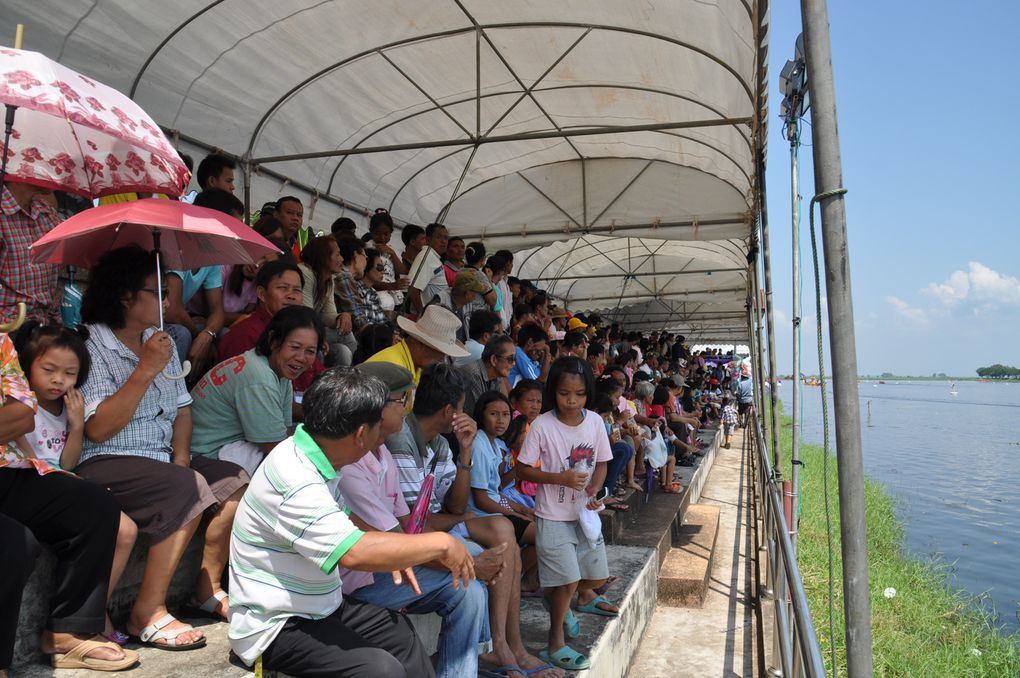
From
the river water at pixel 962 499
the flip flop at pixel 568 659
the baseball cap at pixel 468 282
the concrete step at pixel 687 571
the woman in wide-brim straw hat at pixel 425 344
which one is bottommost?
the river water at pixel 962 499

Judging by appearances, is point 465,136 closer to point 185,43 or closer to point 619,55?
point 619,55

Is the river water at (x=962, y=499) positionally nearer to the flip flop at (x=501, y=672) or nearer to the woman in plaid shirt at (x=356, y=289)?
the woman in plaid shirt at (x=356, y=289)

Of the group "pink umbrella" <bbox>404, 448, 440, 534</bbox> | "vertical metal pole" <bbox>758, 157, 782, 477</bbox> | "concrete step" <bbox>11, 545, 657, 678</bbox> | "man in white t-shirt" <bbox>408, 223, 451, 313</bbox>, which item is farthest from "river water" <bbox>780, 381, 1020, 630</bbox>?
"pink umbrella" <bbox>404, 448, 440, 534</bbox>

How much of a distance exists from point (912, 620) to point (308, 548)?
30.0 feet

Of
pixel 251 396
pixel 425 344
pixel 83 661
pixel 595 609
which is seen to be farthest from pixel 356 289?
pixel 83 661

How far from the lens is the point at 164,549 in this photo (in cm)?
268

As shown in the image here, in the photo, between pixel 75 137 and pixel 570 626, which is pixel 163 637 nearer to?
pixel 570 626

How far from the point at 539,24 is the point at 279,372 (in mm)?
3926

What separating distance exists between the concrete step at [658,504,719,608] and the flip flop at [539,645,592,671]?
9.12ft

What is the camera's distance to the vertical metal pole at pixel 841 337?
6.56 feet

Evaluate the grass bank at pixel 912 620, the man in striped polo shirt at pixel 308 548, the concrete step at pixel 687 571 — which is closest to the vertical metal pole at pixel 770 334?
the concrete step at pixel 687 571

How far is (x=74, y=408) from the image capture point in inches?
104

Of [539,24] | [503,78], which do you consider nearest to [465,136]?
[503,78]

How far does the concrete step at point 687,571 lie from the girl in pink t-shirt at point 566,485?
82.1 inches
